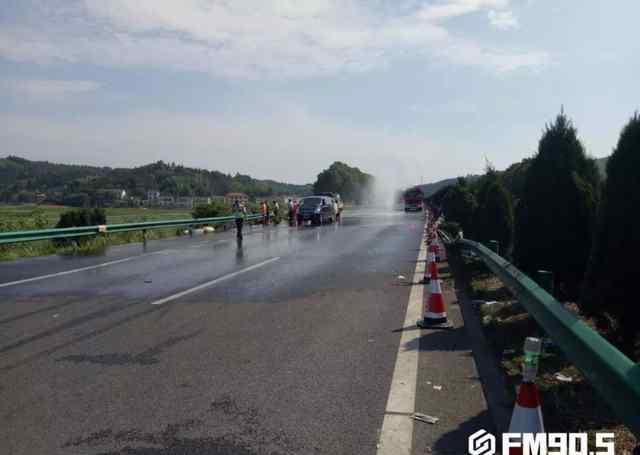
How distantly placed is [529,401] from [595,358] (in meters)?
0.46

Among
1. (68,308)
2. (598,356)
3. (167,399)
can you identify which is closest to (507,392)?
(598,356)

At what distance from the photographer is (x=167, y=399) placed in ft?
16.6

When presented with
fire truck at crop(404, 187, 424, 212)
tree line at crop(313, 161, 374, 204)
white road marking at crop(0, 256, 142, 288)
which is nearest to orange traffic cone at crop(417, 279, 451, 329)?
white road marking at crop(0, 256, 142, 288)

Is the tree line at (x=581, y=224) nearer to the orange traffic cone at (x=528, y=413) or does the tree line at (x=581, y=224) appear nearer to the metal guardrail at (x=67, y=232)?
the orange traffic cone at (x=528, y=413)

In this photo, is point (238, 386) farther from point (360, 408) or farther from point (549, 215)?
point (549, 215)

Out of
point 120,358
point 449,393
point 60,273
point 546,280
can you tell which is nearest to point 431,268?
point 546,280

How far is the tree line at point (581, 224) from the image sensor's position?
5.67 m

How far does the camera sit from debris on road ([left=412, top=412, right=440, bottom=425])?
180 inches

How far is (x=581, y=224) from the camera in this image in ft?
27.5

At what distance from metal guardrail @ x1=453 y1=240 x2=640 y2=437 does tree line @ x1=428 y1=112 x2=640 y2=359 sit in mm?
697

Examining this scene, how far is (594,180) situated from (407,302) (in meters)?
3.29

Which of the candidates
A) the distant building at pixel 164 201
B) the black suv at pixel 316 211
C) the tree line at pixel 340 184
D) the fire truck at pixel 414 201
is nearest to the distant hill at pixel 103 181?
the distant building at pixel 164 201

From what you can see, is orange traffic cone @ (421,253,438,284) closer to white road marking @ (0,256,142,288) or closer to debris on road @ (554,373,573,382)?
debris on road @ (554,373,573,382)

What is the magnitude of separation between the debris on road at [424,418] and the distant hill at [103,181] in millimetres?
102786
